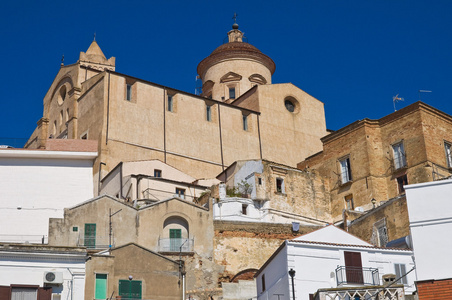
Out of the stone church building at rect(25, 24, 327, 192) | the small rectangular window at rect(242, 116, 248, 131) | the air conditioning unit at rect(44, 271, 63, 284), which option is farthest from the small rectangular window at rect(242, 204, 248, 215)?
the air conditioning unit at rect(44, 271, 63, 284)

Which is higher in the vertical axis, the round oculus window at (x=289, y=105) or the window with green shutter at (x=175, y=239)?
the round oculus window at (x=289, y=105)

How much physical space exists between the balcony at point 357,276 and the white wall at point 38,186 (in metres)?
20.8

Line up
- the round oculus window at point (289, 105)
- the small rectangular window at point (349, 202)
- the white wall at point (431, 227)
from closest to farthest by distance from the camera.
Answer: the white wall at point (431, 227)
the small rectangular window at point (349, 202)
the round oculus window at point (289, 105)

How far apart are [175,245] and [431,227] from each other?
62.8 feet

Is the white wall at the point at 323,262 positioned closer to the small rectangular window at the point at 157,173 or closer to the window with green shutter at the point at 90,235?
the window with green shutter at the point at 90,235

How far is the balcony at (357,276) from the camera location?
29797 mm

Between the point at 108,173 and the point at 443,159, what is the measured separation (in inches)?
777

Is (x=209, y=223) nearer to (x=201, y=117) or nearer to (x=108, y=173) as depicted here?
(x=108, y=173)

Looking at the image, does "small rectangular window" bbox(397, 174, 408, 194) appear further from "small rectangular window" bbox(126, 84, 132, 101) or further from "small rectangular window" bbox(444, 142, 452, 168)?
"small rectangular window" bbox(126, 84, 132, 101)

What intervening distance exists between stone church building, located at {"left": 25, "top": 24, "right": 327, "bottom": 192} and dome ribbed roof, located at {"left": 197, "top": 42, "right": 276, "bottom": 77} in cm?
8

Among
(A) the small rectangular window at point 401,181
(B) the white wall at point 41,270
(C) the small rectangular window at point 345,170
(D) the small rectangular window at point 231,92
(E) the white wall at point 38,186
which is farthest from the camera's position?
(D) the small rectangular window at point 231,92

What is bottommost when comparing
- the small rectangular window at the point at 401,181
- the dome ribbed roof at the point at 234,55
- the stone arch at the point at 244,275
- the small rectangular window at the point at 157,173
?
the stone arch at the point at 244,275

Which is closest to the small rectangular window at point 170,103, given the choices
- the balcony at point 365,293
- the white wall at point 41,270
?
the white wall at point 41,270

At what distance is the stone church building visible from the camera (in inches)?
2037
